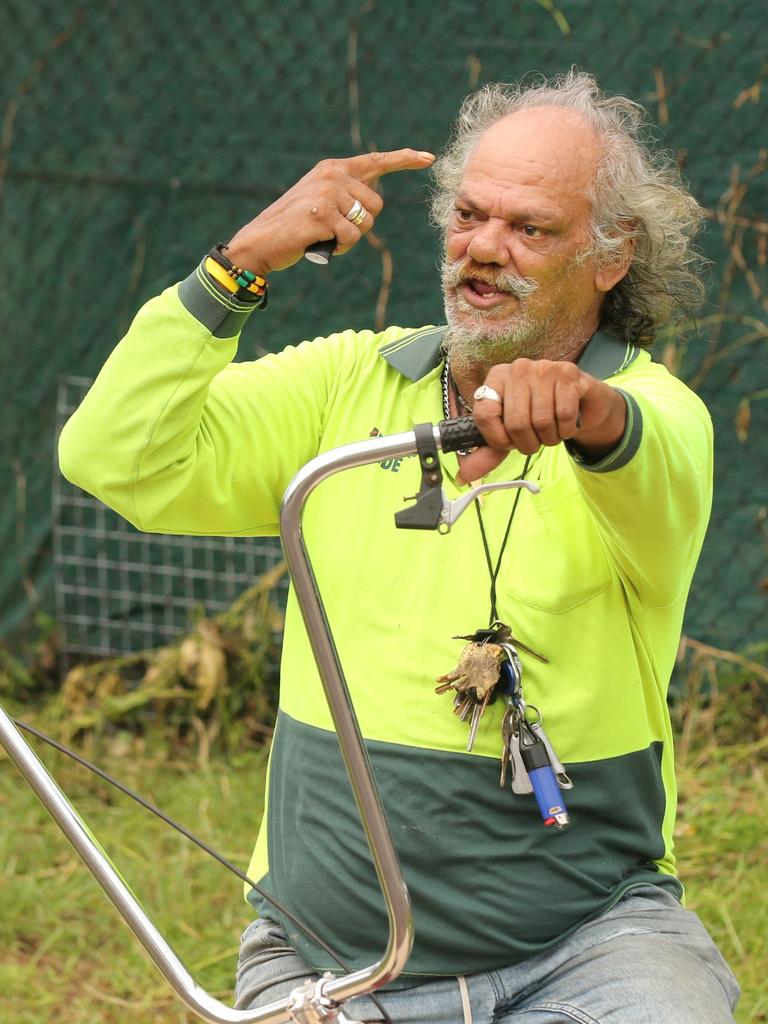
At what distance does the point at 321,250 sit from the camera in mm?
2102

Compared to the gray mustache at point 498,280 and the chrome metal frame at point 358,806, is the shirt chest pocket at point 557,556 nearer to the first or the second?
the gray mustache at point 498,280

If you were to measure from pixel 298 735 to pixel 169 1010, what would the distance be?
1.30 meters

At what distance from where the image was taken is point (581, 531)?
2.11 m

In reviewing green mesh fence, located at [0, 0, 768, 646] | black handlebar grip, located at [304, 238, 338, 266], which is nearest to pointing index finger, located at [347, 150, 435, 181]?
black handlebar grip, located at [304, 238, 338, 266]

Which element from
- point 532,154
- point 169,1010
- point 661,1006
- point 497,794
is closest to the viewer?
point 661,1006

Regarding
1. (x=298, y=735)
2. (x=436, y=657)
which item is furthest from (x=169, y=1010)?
(x=436, y=657)

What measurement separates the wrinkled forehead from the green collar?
239 millimetres

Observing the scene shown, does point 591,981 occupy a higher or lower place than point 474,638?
lower

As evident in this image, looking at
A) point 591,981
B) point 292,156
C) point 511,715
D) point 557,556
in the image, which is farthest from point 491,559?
point 292,156

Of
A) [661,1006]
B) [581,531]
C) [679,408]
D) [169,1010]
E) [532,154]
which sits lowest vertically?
[169,1010]

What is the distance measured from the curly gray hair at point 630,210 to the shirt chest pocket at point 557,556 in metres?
0.39

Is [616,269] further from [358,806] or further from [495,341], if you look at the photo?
[358,806]

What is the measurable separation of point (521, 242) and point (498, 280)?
0.07 m

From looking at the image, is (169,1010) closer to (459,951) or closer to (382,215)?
(459,951)
